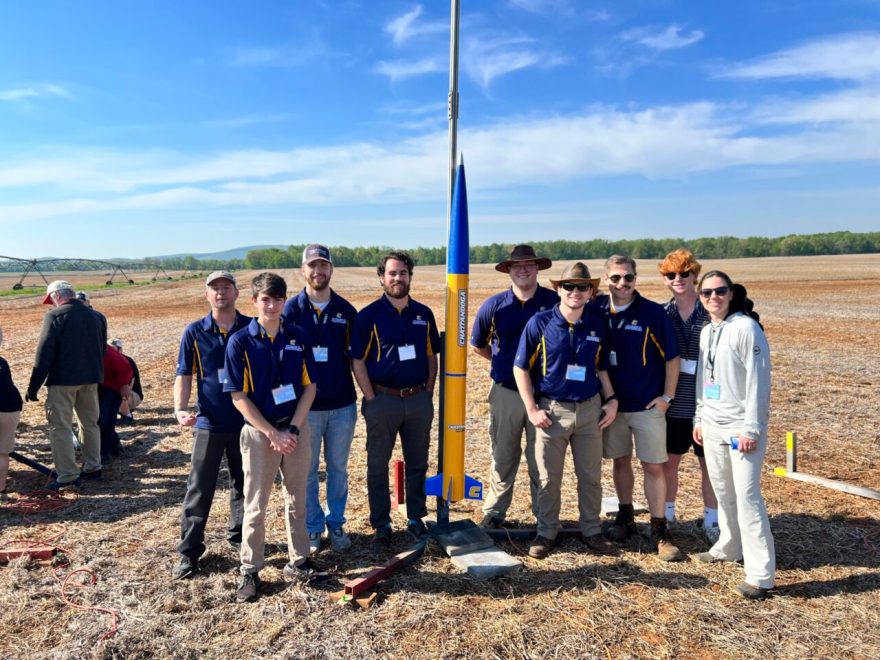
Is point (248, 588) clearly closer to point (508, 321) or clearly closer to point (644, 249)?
point (508, 321)

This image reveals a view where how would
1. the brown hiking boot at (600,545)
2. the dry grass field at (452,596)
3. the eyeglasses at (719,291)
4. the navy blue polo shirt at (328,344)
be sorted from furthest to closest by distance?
1. the brown hiking boot at (600,545)
2. the navy blue polo shirt at (328,344)
3. the eyeglasses at (719,291)
4. the dry grass field at (452,596)

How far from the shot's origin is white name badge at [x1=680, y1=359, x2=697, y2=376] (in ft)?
17.1

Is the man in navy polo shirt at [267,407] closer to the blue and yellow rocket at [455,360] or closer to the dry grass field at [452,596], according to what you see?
the dry grass field at [452,596]

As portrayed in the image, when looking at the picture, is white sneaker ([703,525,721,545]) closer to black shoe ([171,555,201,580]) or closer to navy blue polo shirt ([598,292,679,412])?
navy blue polo shirt ([598,292,679,412])

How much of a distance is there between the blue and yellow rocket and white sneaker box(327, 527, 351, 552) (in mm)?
887

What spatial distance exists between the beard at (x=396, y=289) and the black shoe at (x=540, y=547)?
257cm

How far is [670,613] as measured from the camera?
4.27 meters

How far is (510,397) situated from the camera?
5469mm

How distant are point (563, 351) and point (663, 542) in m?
1.98

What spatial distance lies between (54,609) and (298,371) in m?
2.55

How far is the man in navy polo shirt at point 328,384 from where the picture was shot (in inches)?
200

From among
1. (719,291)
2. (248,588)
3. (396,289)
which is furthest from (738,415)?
(248,588)

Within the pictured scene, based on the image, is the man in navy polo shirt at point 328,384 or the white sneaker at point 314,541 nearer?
the man in navy polo shirt at point 328,384

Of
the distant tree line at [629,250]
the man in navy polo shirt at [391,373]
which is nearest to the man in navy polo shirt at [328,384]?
the man in navy polo shirt at [391,373]
